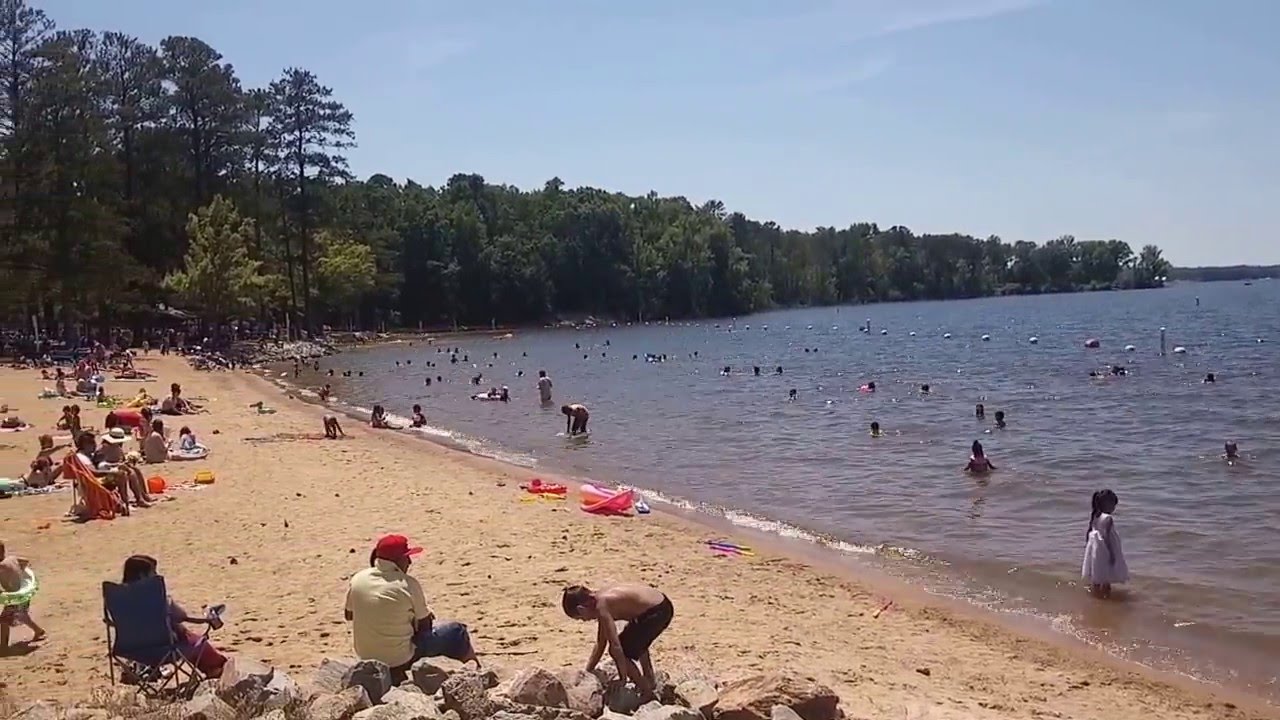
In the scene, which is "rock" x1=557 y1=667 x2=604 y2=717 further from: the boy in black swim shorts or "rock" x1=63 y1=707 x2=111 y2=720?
"rock" x1=63 y1=707 x2=111 y2=720

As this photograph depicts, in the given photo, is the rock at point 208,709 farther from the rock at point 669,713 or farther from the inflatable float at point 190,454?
the inflatable float at point 190,454

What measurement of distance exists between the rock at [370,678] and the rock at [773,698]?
7.04ft

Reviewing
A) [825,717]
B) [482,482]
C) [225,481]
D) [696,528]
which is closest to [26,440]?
[225,481]

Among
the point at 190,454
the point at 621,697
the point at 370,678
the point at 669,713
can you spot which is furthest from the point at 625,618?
the point at 190,454

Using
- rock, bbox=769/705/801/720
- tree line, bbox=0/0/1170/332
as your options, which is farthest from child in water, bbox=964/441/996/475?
tree line, bbox=0/0/1170/332

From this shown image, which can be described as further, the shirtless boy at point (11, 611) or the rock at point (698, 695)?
the shirtless boy at point (11, 611)

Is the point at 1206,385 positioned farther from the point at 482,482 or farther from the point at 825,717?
the point at 825,717

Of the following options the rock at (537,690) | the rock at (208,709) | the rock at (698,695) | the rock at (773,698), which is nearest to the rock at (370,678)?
the rock at (208,709)

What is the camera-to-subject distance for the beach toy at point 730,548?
14.2 meters

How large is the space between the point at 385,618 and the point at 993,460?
1736 centimetres

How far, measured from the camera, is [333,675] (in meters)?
6.86

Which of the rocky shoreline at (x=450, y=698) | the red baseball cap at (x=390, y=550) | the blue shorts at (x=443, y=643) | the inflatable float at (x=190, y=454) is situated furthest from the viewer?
the inflatable float at (x=190, y=454)

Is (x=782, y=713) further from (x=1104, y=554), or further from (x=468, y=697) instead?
(x=1104, y=554)

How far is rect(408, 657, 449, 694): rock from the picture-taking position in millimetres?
6941
